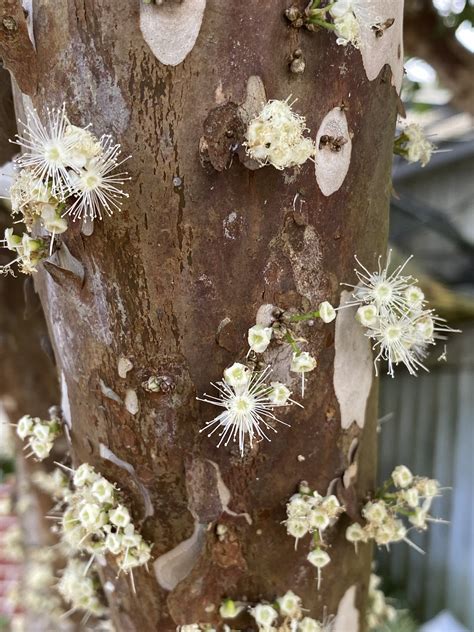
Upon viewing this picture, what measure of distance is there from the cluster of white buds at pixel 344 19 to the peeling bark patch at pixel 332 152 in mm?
50

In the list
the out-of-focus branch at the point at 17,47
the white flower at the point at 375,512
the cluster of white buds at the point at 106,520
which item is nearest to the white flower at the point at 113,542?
the cluster of white buds at the point at 106,520

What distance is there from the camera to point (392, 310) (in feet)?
1.54

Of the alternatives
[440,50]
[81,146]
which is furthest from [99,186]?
[440,50]

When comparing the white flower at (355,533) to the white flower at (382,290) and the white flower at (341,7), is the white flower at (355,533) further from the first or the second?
the white flower at (341,7)

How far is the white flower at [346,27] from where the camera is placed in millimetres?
384

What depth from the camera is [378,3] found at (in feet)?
1.43

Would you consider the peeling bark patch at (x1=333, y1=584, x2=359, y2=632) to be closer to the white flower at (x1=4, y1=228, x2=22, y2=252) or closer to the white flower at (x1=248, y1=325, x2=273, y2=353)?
the white flower at (x1=248, y1=325, x2=273, y2=353)

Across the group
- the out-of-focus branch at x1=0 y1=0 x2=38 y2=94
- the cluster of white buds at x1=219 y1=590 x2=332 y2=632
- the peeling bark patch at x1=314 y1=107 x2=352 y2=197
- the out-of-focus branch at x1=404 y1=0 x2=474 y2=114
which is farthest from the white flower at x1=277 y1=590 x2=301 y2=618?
the out-of-focus branch at x1=404 y1=0 x2=474 y2=114

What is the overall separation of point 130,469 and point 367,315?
22 centimetres

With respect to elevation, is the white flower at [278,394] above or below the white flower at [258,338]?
below

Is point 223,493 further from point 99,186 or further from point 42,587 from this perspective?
point 42,587

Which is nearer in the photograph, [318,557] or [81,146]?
[81,146]

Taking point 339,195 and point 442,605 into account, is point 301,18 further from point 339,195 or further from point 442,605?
point 442,605

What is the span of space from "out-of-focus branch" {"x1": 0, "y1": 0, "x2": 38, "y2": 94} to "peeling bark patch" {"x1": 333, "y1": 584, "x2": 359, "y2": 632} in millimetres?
501
